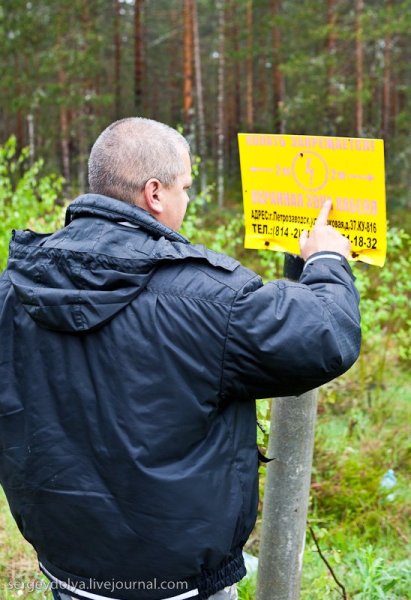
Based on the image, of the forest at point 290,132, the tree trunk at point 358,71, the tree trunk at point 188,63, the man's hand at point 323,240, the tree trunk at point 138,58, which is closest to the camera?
A: the man's hand at point 323,240

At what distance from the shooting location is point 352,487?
446 cm

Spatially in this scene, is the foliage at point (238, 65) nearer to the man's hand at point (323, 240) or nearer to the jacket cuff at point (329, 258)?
the man's hand at point (323, 240)

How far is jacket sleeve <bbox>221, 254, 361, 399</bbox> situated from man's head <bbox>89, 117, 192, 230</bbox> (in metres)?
0.39

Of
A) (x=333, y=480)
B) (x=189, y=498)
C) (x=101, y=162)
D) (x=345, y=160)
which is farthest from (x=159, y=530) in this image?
(x=333, y=480)

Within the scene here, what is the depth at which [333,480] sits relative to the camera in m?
4.52

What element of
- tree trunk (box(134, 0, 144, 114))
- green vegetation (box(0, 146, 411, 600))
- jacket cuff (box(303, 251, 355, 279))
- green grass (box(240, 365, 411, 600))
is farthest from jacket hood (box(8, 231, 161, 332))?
tree trunk (box(134, 0, 144, 114))

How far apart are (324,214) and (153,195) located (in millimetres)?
516

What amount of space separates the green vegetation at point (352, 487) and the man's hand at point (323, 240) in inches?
42.5

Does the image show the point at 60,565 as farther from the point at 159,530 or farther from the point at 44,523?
the point at 159,530

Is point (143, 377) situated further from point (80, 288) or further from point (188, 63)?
point (188, 63)

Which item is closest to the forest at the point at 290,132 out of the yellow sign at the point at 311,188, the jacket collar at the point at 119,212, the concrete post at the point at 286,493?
the concrete post at the point at 286,493

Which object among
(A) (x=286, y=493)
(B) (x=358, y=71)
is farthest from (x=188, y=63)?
(A) (x=286, y=493)

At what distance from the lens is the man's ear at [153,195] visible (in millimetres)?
1810

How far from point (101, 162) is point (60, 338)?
0.52 metres
